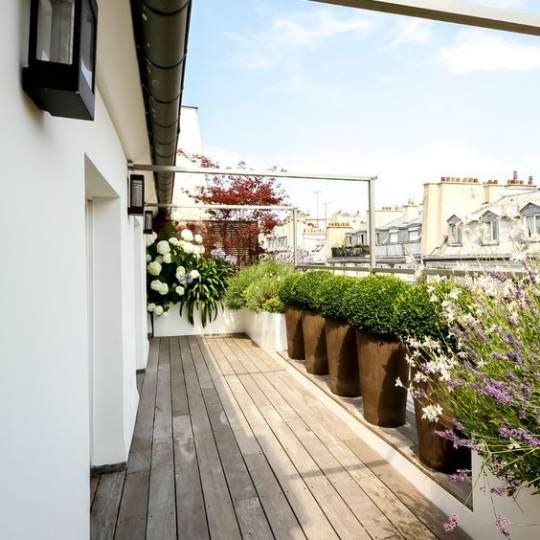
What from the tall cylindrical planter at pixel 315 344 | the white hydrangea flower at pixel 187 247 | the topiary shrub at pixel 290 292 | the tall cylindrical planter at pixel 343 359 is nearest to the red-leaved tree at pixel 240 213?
the white hydrangea flower at pixel 187 247

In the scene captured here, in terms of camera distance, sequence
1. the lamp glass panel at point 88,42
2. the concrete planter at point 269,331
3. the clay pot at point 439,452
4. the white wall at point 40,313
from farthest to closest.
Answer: the concrete planter at point 269,331
the clay pot at point 439,452
the lamp glass panel at point 88,42
the white wall at point 40,313

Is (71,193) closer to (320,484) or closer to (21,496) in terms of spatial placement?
(21,496)

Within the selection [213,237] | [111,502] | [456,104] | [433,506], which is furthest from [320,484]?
[456,104]

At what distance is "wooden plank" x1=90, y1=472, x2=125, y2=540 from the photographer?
2113 millimetres

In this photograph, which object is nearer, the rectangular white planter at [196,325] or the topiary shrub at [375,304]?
the topiary shrub at [375,304]

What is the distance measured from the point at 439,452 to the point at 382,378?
2.16ft

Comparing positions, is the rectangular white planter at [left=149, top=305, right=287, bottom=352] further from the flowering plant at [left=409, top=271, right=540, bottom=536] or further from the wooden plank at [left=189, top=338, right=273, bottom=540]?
the flowering plant at [left=409, top=271, right=540, bottom=536]

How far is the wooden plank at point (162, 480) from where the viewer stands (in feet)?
7.00

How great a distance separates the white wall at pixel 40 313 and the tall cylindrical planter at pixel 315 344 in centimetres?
298

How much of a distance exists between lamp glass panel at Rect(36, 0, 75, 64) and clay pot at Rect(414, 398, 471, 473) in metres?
2.33

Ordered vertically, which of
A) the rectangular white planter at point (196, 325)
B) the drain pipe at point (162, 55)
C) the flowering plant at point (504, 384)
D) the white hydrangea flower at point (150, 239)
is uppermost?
the drain pipe at point (162, 55)

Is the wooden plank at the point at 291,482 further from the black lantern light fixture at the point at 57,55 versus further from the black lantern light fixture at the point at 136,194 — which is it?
the black lantern light fixture at the point at 57,55

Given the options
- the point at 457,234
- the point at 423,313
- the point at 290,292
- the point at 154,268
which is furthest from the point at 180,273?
the point at 457,234

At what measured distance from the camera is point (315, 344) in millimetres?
4441
